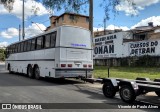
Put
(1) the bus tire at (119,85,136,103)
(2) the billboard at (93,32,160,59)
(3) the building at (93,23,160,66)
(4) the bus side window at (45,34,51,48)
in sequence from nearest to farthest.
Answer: (1) the bus tire at (119,85,136,103)
(4) the bus side window at (45,34,51,48)
(3) the building at (93,23,160,66)
(2) the billboard at (93,32,160,59)

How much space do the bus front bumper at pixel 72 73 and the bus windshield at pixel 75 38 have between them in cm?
153

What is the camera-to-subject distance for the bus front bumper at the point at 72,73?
1722 cm

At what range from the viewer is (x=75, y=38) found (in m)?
18.0

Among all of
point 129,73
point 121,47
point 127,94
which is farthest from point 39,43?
point 121,47

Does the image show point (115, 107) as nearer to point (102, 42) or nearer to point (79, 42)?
point (79, 42)

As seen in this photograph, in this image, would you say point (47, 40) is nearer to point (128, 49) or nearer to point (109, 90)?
point (109, 90)

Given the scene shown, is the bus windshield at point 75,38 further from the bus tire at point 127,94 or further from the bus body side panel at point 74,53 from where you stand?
the bus tire at point 127,94

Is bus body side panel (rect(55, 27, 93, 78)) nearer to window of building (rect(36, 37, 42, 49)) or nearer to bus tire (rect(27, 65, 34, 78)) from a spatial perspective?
window of building (rect(36, 37, 42, 49))

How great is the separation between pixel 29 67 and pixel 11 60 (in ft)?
22.3

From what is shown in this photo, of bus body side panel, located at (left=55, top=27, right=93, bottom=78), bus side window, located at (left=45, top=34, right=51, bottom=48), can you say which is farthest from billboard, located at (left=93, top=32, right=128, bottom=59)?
bus side window, located at (left=45, top=34, right=51, bottom=48)

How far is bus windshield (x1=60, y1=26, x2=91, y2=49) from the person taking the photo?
1748 centimetres

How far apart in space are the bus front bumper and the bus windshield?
1.53 metres

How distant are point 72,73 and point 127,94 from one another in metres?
7.68

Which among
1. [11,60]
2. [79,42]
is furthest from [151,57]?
[79,42]
